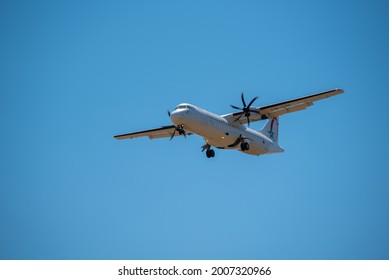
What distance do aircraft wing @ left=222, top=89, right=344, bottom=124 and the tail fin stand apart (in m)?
3.65

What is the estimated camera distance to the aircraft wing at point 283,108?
3366cm

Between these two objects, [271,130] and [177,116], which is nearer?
[177,116]

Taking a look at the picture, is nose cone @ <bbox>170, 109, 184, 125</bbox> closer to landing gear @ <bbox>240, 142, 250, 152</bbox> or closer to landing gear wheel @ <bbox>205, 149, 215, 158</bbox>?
landing gear wheel @ <bbox>205, 149, 215, 158</bbox>

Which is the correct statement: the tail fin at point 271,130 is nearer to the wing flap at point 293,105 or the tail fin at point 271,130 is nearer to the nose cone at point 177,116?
the wing flap at point 293,105

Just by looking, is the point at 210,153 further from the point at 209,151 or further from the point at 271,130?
the point at 271,130

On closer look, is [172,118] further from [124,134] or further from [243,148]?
[124,134]

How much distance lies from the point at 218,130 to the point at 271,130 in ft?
26.1

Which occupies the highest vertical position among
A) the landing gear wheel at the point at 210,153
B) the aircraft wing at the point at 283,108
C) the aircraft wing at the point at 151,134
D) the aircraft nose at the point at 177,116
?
the aircraft wing at the point at 151,134

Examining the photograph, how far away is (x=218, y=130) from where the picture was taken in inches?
1324

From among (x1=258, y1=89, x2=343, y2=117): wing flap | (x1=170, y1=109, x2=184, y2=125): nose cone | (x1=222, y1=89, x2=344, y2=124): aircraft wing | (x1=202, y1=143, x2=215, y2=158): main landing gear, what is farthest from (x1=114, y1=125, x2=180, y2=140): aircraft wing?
(x1=258, y1=89, x2=343, y2=117): wing flap

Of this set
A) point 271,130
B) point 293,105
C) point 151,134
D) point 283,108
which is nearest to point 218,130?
point 283,108

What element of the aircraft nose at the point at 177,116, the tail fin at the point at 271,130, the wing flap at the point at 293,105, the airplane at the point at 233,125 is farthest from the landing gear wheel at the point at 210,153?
the aircraft nose at the point at 177,116
